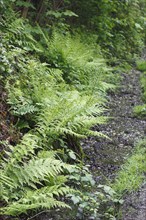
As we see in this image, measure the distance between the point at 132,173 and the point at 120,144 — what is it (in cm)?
131

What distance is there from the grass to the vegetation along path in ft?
0.39

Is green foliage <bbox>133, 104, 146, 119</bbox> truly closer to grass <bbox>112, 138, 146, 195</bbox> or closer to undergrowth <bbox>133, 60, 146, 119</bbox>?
undergrowth <bbox>133, 60, 146, 119</bbox>

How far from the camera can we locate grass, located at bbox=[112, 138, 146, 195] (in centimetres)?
543

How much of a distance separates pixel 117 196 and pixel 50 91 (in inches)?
A: 88.8

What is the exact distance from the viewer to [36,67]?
23.9 ft

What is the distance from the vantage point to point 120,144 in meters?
7.12

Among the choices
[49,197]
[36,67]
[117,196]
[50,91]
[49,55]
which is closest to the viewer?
[49,197]

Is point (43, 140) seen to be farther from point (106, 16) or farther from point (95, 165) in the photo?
point (106, 16)

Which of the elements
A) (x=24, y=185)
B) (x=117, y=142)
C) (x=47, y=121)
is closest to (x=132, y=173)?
(x=117, y=142)

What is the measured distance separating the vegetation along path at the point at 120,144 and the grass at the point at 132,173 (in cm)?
12

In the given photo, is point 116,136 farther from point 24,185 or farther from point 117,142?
point 24,185

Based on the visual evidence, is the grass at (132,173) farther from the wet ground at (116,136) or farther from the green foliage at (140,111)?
the green foliage at (140,111)

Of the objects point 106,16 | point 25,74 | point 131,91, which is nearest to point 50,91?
point 25,74

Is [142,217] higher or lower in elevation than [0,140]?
lower
